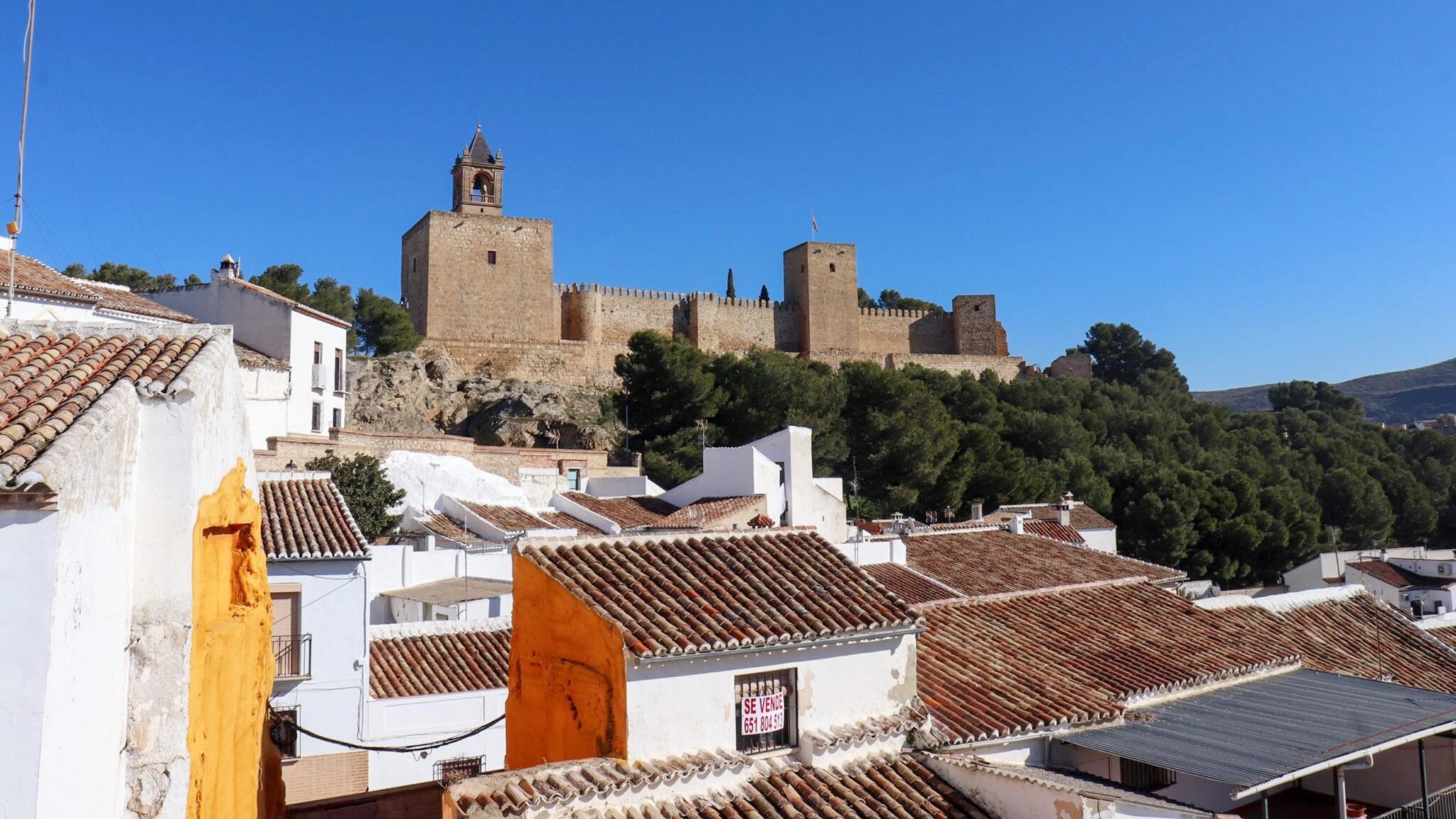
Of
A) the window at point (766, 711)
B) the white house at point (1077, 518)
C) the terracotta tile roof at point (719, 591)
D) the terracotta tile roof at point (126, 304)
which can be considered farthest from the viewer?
the white house at point (1077, 518)

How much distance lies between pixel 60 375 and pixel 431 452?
77.2 ft

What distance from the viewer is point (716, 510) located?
62.8 ft

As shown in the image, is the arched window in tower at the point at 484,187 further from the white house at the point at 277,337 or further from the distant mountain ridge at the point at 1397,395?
the distant mountain ridge at the point at 1397,395

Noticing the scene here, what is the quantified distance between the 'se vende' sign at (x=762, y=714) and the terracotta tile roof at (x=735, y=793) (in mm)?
235

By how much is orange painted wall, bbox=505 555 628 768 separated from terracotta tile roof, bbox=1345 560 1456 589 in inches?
1217

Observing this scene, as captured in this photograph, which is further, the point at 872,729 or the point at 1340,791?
the point at 1340,791

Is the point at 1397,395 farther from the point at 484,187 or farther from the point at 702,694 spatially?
the point at 702,694

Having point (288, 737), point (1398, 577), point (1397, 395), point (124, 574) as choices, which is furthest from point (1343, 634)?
point (1397, 395)

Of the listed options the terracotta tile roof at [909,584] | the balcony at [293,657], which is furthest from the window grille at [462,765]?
the terracotta tile roof at [909,584]

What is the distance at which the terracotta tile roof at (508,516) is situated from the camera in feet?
61.0

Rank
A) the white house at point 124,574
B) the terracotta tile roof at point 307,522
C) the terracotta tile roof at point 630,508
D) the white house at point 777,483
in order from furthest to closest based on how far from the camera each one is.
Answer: the white house at point 777,483 → the terracotta tile roof at point 630,508 → the terracotta tile roof at point 307,522 → the white house at point 124,574

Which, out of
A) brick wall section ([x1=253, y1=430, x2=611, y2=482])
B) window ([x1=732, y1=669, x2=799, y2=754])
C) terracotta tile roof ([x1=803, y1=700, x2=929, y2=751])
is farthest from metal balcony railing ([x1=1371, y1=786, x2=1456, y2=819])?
brick wall section ([x1=253, y1=430, x2=611, y2=482])

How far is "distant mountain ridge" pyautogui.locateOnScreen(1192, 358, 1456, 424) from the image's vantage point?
130 meters

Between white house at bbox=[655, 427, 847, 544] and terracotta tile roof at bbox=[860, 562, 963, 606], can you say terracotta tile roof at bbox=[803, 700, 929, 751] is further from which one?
white house at bbox=[655, 427, 847, 544]
